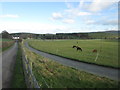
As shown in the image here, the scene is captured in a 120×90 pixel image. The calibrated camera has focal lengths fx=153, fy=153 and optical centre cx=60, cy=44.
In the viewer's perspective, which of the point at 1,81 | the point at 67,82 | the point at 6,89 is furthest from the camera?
the point at 67,82

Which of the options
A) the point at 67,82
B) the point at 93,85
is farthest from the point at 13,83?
the point at 93,85

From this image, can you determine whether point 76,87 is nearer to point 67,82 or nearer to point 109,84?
point 67,82

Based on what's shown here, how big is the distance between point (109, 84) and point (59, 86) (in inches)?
144

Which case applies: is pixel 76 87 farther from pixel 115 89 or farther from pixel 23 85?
pixel 23 85

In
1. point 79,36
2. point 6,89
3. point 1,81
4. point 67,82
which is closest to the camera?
point 6,89

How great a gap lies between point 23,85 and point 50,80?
2446mm

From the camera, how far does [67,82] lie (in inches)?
431

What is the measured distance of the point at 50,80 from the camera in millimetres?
11297

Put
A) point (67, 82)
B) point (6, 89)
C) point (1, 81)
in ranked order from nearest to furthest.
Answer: point (6, 89) < point (1, 81) < point (67, 82)

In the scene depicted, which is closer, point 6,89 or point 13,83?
point 6,89

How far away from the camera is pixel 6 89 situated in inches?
342

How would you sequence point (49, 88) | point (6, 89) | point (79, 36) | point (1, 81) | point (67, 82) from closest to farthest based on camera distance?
point (6, 89) < point (49, 88) < point (1, 81) < point (67, 82) < point (79, 36)

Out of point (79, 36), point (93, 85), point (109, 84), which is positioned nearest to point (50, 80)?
point (93, 85)

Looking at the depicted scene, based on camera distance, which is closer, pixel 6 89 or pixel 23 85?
pixel 6 89
